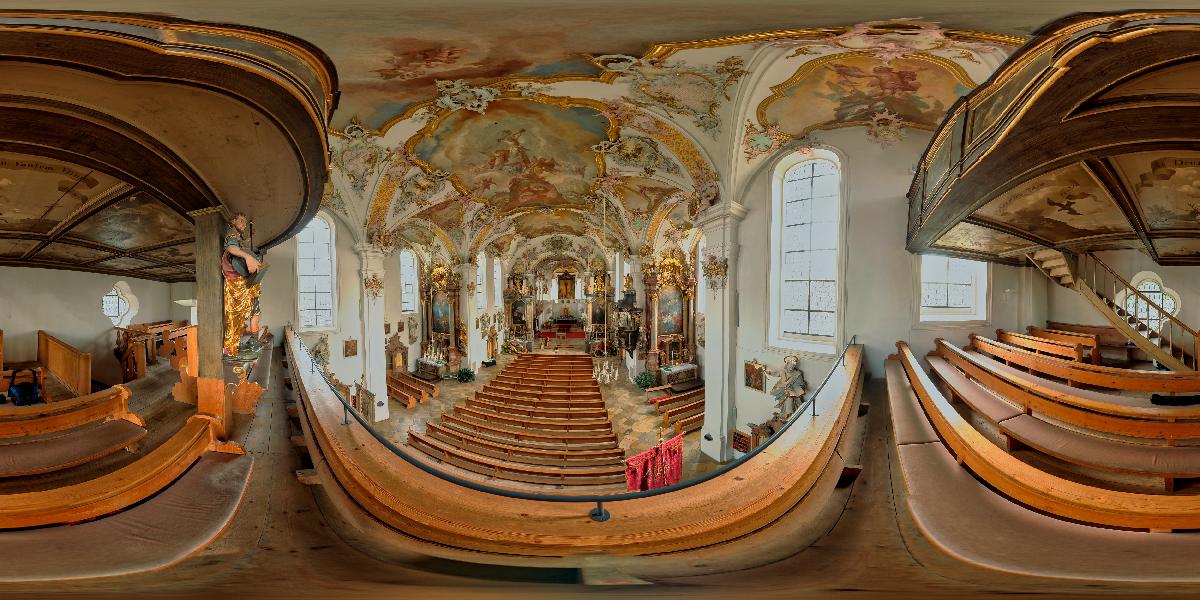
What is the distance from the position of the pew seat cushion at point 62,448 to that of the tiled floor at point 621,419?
15.7 feet

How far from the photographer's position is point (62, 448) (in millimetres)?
747

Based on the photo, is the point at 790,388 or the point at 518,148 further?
the point at 518,148

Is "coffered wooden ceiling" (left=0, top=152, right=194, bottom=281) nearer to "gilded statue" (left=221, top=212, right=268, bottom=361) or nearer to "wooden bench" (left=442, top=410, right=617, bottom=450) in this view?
"gilded statue" (left=221, top=212, right=268, bottom=361)

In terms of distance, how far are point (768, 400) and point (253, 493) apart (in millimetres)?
5485

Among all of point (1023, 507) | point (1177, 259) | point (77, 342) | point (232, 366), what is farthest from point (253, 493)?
point (1177, 259)

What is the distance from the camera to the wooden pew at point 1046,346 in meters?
1.55

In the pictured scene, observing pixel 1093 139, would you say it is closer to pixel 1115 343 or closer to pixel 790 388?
pixel 1115 343

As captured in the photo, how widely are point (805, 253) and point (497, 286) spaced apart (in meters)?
13.6

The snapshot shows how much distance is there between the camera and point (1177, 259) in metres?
1.19

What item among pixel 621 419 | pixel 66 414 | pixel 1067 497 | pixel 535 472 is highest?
pixel 66 414

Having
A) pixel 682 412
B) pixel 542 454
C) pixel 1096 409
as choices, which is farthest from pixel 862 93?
pixel 682 412

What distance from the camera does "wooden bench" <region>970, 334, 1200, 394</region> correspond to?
122cm

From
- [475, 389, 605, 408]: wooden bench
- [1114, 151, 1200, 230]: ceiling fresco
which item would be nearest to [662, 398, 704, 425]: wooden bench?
[475, 389, 605, 408]: wooden bench

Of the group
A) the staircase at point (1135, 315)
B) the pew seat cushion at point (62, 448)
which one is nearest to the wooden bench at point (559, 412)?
the staircase at point (1135, 315)
